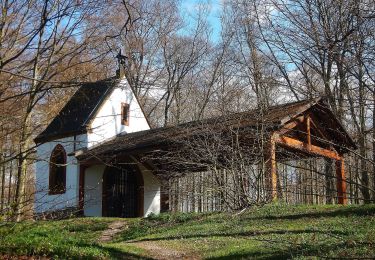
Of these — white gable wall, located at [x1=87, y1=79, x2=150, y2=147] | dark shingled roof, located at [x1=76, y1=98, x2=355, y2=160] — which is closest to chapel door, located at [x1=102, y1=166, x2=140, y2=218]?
white gable wall, located at [x1=87, y1=79, x2=150, y2=147]

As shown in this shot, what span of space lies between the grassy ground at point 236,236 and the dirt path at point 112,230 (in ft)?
0.86

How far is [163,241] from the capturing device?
503 inches

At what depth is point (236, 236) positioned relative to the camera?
11953 millimetres

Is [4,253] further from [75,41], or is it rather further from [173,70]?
[173,70]

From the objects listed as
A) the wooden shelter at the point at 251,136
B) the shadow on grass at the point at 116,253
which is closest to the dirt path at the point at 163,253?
the shadow on grass at the point at 116,253

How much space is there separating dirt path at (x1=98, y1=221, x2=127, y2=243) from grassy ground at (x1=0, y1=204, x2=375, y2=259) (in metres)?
0.26

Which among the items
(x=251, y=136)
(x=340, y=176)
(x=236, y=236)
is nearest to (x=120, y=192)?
(x=251, y=136)

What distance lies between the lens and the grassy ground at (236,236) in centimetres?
945

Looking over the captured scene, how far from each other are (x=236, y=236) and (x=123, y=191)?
13.6 meters

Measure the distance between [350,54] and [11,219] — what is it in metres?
6.93

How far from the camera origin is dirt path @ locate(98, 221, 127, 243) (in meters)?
16.1

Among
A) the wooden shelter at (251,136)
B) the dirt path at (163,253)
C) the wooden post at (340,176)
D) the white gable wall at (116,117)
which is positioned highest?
the white gable wall at (116,117)

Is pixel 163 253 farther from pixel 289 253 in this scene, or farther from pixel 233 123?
pixel 233 123

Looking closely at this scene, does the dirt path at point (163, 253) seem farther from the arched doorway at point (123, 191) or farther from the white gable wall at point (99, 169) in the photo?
the arched doorway at point (123, 191)
